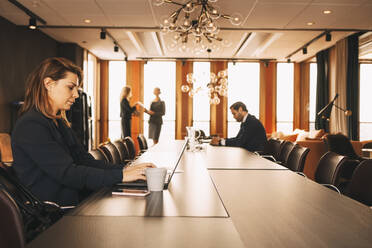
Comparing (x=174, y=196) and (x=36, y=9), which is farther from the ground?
(x=36, y=9)

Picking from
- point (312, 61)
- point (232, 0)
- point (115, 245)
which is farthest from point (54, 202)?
point (312, 61)

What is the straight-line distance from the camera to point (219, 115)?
34.5 feet

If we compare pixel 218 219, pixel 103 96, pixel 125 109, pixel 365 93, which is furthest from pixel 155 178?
pixel 365 93

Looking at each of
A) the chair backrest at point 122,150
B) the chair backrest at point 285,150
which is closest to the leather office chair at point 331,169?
the chair backrest at point 285,150

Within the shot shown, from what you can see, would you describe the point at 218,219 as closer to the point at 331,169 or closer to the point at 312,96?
the point at 331,169

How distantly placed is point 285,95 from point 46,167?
1000cm

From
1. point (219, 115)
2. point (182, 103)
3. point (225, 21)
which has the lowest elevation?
point (219, 115)

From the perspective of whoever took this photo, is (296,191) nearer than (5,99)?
Yes

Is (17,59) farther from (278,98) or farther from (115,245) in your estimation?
(278,98)

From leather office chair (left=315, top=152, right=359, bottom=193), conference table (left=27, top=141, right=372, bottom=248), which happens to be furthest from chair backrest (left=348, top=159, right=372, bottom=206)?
conference table (left=27, top=141, right=372, bottom=248)

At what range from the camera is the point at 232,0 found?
16.2ft

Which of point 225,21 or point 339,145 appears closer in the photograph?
point 339,145

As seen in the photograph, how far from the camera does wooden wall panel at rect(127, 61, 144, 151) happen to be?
10.4 metres

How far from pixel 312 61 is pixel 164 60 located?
4.48 m
